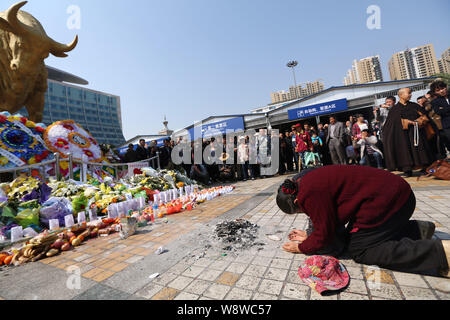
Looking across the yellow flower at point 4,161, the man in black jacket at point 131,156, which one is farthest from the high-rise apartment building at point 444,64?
the yellow flower at point 4,161

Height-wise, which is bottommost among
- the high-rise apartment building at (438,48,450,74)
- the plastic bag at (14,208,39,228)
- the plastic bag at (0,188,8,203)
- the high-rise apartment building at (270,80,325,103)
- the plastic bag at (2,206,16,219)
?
the plastic bag at (14,208,39,228)

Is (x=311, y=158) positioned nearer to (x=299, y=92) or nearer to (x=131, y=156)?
(x=131, y=156)

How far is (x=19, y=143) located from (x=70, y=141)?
127 cm

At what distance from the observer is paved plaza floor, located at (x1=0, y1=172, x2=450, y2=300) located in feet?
5.19

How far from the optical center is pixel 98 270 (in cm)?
223

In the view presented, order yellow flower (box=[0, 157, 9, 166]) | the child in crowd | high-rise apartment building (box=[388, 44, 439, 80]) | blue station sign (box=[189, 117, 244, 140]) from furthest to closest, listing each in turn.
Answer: high-rise apartment building (box=[388, 44, 439, 80])
blue station sign (box=[189, 117, 244, 140])
the child in crowd
yellow flower (box=[0, 157, 9, 166])

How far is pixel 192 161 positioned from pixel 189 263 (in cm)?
740

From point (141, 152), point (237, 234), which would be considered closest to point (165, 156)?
point (141, 152)

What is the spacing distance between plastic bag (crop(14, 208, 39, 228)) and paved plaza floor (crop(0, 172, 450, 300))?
142cm

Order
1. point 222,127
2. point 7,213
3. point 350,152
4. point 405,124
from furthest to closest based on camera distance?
point 222,127
point 350,152
point 405,124
point 7,213

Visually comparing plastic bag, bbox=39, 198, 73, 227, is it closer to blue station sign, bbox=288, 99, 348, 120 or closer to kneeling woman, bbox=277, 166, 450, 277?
kneeling woman, bbox=277, 166, 450, 277

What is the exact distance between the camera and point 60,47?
8078mm

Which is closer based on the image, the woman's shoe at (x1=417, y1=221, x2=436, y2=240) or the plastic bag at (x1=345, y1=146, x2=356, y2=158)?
the woman's shoe at (x1=417, y1=221, x2=436, y2=240)

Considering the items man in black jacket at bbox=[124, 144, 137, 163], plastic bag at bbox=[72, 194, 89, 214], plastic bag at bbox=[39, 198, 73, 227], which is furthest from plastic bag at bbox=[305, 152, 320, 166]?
plastic bag at bbox=[39, 198, 73, 227]
